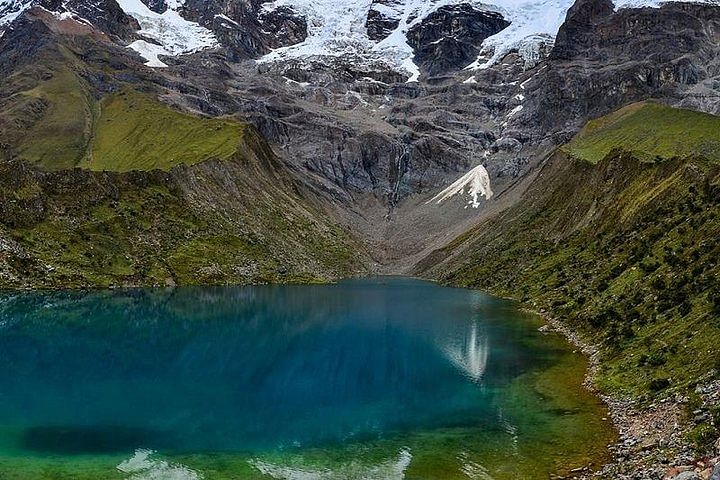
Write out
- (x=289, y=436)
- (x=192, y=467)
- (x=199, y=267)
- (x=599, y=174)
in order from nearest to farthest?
1. (x=192, y=467)
2. (x=289, y=436)
3. (x=599, y=174)
4. (x=199, y=267)

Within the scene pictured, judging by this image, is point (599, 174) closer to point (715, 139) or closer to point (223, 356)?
point (715, 139)

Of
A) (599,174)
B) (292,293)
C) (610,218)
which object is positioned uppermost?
(599,174)

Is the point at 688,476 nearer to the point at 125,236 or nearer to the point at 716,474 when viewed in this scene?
the point at 716,474

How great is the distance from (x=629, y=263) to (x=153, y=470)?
66019 mm

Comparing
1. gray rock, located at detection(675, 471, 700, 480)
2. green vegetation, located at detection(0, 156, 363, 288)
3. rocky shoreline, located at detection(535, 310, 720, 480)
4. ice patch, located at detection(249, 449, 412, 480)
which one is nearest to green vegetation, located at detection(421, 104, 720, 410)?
rocky shoreline, located at detection(535, 310, 720, 480)

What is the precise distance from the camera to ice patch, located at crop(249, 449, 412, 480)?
34281 millimetres

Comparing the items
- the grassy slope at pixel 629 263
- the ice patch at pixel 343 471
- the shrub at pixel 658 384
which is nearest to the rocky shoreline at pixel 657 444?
the shrub at pixel 658 384

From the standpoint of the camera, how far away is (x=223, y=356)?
2746 inches

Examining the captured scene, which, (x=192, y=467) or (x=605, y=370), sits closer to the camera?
(x=192, y=467)

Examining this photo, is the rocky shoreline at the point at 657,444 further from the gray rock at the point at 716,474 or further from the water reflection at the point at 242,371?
the water reflection at the point at 242,371

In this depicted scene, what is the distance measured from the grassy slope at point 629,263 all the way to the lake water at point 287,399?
557 cm

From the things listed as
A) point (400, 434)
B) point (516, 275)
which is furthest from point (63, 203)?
point (400, 434)

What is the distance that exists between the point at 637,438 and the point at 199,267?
141500 mm

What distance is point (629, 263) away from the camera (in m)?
79.2
